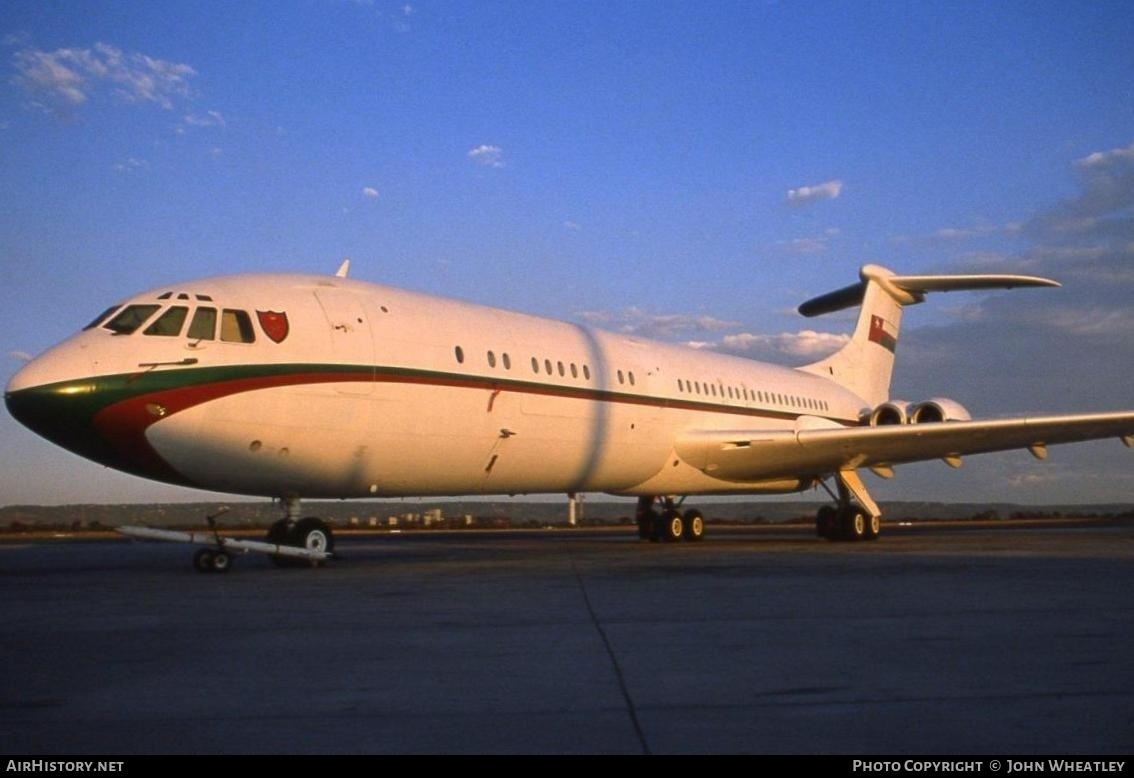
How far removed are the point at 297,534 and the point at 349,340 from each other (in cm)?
262

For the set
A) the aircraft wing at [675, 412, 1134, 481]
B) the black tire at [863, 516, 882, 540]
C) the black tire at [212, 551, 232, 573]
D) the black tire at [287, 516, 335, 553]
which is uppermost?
the aircraft wing at [675, 412, 1134, 481]

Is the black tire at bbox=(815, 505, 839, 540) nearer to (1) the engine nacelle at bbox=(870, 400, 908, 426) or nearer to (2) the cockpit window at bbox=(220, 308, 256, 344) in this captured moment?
(1) the engine nacelle at bbox=(870, 400, 908, 426)

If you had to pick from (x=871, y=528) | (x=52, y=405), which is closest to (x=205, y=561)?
(x=52, y=405)

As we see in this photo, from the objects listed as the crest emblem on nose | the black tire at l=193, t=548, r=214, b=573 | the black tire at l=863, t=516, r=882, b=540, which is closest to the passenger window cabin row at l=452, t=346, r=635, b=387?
the crest emblem on nose

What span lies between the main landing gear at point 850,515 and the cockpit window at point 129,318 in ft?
50.9

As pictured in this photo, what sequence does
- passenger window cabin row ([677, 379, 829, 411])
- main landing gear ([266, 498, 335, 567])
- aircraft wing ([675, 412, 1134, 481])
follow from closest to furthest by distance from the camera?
main landing gear ([266, 498, 335, 567])
aircraft wing ([675, 412, 1134, 481])
passenger window cabin row ([677, 379, 829, 411])

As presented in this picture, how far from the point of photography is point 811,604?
8.65 metres

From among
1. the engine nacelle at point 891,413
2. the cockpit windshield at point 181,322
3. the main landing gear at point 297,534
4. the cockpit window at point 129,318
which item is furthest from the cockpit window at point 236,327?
the engine nacelle at point 891,413

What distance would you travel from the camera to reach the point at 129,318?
1310 centimetres

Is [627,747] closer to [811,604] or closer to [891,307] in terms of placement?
[811,604]

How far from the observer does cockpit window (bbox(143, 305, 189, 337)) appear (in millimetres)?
12977

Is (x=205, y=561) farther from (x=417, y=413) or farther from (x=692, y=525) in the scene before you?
(x=692, y=525)

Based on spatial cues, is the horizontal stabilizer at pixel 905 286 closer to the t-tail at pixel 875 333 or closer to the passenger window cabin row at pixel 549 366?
the t-tail at pixel 875 333
